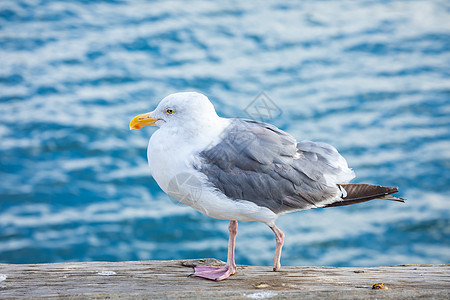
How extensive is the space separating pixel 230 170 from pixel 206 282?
23.7 inches

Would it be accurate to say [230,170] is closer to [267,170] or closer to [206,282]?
[267,170]

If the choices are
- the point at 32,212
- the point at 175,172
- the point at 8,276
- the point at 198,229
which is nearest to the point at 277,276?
the point at 175,172

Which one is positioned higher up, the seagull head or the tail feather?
the seagull head

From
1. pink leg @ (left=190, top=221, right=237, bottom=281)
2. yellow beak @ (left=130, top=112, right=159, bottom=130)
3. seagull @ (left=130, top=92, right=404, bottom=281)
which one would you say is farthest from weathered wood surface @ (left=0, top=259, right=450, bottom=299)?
yellow beak @ (left=130, top=112, right=159, bottom=130)

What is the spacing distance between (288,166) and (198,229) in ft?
11.6

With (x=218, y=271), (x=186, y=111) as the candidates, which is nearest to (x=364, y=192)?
(x=218, y=271)

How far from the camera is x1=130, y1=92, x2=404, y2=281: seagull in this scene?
278cm

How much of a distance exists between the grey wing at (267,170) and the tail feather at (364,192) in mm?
45

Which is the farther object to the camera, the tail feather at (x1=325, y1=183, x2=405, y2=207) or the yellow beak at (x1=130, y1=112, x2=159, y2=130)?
the yellow beak at (x1=130, y1=112, x2=159, y2=130)

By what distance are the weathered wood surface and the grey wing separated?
413 millimetres

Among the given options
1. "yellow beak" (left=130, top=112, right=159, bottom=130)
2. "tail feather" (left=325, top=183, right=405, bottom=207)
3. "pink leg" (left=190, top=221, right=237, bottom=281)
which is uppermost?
"yellow beak" (left=130, top=112, right=159, bottom=130)

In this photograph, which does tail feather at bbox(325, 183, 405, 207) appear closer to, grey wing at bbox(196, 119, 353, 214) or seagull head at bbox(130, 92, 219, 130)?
grey wing at bbox(196, 119, 353, 214)

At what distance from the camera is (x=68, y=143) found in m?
7.16

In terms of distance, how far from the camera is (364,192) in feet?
9.46
